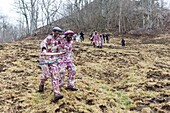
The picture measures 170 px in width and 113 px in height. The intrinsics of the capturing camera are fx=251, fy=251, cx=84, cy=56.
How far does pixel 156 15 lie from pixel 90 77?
46902mm

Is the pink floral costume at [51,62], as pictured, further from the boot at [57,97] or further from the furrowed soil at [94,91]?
the furrowed soil at [94,91]

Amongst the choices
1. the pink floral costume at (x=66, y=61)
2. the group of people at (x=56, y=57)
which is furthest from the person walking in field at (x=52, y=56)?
the pink floral costume at (x=66, y=61)

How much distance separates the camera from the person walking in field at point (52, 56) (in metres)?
6.52

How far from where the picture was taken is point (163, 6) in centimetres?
6750

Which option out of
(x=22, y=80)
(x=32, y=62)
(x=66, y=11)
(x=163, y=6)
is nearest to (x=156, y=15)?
(x=163, y=6)

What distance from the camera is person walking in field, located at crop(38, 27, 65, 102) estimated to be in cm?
652

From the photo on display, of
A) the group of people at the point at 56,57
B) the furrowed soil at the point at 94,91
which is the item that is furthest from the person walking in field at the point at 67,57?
the furrowed soil at the point at 94,91

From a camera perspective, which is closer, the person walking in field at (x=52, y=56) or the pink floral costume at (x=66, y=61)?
the person walking in field at (x=52, y=56)

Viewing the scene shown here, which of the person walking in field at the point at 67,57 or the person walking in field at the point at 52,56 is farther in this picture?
the person walking in field at the point at 67,57

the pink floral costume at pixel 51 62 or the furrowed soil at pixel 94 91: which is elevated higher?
the pink floral costume at pixel 51 62

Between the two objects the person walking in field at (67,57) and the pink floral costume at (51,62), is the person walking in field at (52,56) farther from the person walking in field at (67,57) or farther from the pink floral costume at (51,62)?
the person walking in field at (67,57)

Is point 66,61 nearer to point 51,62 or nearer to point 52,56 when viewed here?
point 52,56

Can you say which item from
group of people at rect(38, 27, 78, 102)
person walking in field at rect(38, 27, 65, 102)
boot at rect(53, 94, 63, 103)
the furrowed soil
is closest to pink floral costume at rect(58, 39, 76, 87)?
group of people at rect(38, 27, 78, 102)

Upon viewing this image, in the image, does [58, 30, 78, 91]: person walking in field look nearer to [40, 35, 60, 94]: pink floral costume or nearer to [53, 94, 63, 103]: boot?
[40, 35, 60, 94]: pink floral costume
